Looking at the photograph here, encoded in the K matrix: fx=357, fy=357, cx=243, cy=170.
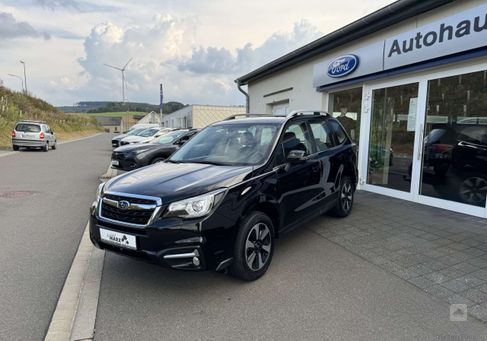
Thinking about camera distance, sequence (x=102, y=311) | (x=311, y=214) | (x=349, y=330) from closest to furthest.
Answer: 1. (x=349, y=330)
2. (x=102, y=311)
3. (x=311, y=214)

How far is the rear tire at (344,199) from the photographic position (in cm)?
589

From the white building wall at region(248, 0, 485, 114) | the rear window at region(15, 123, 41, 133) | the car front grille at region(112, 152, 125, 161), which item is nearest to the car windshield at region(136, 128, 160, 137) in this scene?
the rear window at region(15, 123, 41, 133)

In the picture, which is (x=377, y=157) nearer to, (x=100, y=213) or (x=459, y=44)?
(x=459, y=44)

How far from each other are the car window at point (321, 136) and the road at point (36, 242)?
3651mm

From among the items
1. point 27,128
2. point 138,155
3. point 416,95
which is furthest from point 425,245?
point 27,128

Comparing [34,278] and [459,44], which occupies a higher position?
[459,44]

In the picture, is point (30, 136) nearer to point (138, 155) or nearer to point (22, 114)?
point (138, 155)

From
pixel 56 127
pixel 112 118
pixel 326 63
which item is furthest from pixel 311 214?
pixel 112 118

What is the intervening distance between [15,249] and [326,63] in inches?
307

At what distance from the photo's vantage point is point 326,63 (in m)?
9.16

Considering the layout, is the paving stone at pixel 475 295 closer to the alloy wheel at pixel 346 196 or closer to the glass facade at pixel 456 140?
the alloy wheel at pixel 346 196

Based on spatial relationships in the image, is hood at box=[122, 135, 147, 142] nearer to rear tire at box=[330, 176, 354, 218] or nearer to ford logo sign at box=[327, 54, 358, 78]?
ford logo sign at box=[327, 54, 358, 78]

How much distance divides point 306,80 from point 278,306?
8.42 m

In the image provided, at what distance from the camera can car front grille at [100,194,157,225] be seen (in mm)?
3289
